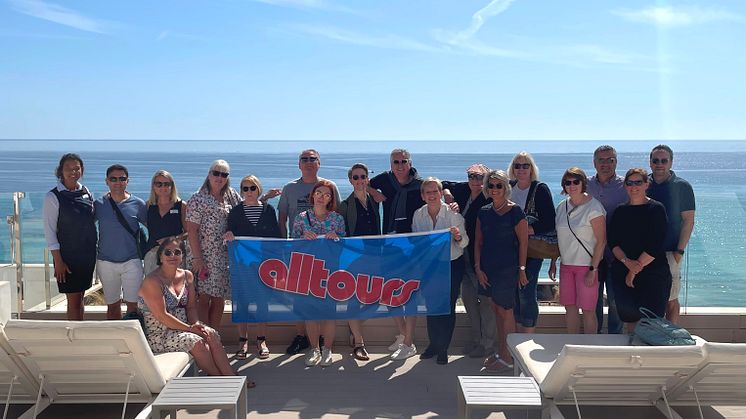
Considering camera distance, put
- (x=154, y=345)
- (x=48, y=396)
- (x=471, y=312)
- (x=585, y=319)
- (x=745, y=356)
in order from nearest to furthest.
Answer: (x=745, y=356)
(x=48, y=396)
(x=154, y=345)
(x=585, y=319)
(x=471, y=312)

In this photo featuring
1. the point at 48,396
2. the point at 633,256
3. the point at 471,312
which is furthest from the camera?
the point at 471,312

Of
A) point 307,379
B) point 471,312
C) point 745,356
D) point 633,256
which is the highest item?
point 633,256

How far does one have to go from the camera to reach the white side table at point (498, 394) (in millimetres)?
3750

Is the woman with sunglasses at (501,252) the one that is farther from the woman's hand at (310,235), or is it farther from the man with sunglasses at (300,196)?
the man with sunglasses at (300,196)

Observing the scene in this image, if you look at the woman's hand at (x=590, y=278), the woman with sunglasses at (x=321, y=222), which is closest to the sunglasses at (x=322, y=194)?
the woman with sunglasses at (x=321, y=222)

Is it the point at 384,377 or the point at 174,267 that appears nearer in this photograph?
the point at 174,267

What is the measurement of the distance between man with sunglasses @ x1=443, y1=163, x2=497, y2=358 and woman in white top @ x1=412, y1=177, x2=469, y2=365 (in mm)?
118

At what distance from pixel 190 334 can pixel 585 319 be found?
3.43 metres

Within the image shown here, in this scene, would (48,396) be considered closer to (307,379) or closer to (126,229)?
(126,229)

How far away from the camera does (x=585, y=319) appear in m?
5.67

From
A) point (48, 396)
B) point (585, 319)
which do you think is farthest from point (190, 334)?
point (585, 319)

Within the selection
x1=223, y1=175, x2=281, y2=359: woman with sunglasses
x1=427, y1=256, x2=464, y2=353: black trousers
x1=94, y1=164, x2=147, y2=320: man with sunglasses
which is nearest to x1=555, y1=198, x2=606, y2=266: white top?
x1=427, y1=256, x2=464, y2=353: black trousers

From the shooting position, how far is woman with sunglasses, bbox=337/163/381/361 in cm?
594

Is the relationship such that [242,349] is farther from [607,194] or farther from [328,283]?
[607,194]
